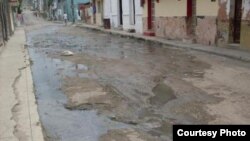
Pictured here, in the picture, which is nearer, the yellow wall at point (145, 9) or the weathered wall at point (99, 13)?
the yellow wall at point (145, 9)

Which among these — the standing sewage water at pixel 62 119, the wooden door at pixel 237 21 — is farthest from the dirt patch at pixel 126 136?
the wooden door at pixel 237 21

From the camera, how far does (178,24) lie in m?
22.5

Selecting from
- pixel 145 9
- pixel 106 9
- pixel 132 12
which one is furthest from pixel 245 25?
pixel 106 9

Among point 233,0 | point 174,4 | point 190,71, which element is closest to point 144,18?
point 174,4

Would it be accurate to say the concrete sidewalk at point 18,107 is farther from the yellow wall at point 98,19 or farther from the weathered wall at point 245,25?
the yellow wall at point 98,19

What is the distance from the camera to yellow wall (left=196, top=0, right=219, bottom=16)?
18.1 metres

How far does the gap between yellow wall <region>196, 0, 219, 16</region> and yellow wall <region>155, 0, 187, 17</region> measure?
1635mm

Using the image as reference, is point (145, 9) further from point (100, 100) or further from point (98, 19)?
point (98, 19)

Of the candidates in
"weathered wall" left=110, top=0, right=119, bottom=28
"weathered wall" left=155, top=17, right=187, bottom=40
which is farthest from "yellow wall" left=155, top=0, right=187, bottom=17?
"weathered wall" left=110, top=0, right=119, bottom=28

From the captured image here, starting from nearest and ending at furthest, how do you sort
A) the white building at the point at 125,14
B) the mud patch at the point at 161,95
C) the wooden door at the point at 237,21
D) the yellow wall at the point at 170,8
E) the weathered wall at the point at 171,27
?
the mud patch at the point at 161,95 → the wooden door at the point at 237,21 → the yellow wall at the point at 170,8 → the weathered wall at the point at 171,27 → the white building at the point at 125,14

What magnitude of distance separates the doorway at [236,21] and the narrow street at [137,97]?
2904 mm

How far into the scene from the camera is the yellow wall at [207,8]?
59.4 feet

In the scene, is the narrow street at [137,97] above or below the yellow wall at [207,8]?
below

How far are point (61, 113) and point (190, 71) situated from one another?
202 inches
